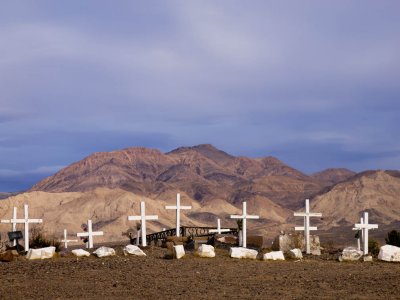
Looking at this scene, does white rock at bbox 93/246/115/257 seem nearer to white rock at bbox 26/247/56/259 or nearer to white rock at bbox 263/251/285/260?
white rock at bbox 26/247/56/259

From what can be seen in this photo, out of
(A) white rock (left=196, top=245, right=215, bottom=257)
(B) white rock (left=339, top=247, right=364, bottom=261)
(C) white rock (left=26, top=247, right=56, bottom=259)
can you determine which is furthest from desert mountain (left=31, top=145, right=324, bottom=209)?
(C) white rock (left=26, top=247, right=56, bottom=259)

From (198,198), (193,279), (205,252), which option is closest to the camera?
(193,279)

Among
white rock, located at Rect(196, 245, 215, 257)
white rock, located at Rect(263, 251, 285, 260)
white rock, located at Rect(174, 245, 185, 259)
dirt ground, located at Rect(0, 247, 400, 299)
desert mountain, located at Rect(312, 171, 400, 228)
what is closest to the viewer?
dirt ground, located at Rect(0, 247, 400, 299)

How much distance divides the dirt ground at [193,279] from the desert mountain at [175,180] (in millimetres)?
104696

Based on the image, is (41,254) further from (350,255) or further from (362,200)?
(362,200)

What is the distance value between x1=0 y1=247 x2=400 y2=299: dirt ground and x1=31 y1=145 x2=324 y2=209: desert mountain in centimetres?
10470

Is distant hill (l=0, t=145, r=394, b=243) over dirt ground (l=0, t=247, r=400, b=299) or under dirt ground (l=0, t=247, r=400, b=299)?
over

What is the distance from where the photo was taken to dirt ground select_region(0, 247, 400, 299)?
1712cm

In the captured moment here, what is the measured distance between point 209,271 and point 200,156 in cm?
17721

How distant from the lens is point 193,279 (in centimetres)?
1972

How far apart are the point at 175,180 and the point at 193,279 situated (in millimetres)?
145911

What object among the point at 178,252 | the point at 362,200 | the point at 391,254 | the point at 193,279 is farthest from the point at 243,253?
the point at 362,200

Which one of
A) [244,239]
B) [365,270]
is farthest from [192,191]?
[365,270]

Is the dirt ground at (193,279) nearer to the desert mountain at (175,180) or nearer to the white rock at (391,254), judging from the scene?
the white rock at (391,254)
